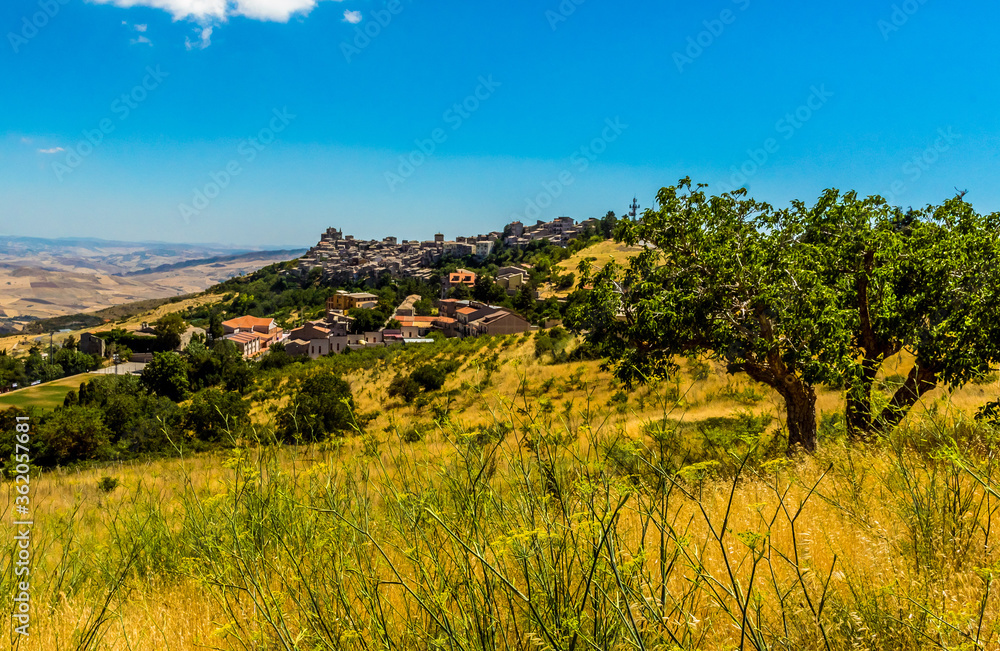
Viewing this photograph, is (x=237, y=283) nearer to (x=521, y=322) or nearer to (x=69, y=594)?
(x=521, y=322)

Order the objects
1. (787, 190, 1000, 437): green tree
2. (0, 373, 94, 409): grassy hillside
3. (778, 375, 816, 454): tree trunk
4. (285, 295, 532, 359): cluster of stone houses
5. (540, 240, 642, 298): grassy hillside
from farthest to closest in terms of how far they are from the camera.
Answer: (540, 240, 642, 298): grassy hillside, (285, 295, 532, 359): cluster of stone houses, (0, 373, 94, 409): grassy hillside, (778, 375, 816, 454): tree trunk, (787, 190, 1000, 437): green tree

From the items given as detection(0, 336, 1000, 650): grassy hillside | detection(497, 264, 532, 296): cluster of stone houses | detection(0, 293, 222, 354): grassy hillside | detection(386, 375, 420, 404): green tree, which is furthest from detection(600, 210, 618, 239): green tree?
detection(0, 336, 1000, 650): grassy hillside

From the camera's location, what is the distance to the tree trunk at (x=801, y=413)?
7328 mm

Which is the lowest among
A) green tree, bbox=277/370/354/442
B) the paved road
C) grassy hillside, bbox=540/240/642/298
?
the paved road

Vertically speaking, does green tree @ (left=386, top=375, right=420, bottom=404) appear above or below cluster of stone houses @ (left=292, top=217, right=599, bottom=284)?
below

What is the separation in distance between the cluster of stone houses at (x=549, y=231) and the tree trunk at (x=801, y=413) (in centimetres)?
9504

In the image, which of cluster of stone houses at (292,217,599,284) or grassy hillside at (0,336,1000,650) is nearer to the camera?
grassy hillside at (0,336,1000,650)

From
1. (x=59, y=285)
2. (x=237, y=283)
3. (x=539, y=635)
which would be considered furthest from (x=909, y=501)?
(x=59, y=285)

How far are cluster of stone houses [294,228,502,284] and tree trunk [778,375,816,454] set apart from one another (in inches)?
3317

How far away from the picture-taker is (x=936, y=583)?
93.8 inches

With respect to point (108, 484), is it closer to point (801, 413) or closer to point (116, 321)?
point (801, 413)

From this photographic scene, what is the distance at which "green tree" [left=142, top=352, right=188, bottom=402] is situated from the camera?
3747cm

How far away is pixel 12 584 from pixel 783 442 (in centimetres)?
822

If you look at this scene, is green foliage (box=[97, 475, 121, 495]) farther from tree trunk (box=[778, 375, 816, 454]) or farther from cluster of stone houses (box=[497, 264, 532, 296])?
cluster of stone houses (box=[497, 264, 532, 296])
